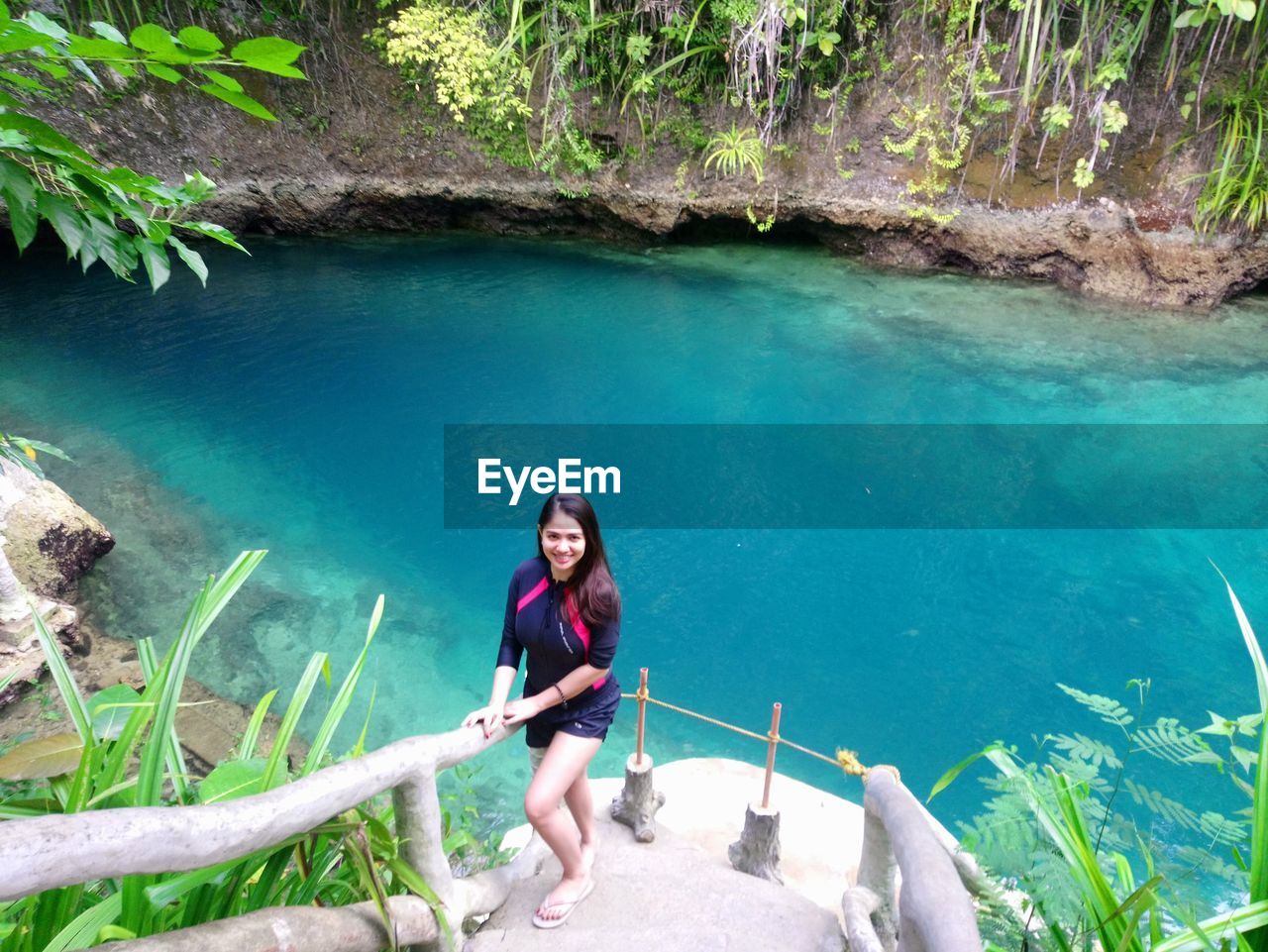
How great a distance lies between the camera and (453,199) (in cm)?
923

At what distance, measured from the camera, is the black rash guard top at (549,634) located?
1838 millimetres

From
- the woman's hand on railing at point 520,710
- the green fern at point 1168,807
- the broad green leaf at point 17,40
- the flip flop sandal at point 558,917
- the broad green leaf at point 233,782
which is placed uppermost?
the broad green leaf at point 17,40

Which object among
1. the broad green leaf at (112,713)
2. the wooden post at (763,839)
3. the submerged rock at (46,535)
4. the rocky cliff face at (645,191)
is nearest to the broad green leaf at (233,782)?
the broad green leaf at (112,713)

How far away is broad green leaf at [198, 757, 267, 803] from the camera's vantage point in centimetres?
142

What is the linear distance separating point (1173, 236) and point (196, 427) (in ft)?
28.1

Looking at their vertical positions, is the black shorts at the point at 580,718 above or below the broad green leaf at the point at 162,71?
below

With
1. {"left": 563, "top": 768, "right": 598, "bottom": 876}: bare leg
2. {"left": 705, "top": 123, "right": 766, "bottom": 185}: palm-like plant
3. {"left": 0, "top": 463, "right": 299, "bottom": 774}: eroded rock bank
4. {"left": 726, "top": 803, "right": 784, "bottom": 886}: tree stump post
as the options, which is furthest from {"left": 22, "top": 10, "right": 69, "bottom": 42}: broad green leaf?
{"left": 705, "top": 123, "right": 766, "bottom": 185}: palm-like plant

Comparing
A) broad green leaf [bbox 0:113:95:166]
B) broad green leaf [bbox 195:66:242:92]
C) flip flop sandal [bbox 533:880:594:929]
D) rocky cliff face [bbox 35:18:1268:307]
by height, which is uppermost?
broad green leaf [bbox 195:66:242:92]

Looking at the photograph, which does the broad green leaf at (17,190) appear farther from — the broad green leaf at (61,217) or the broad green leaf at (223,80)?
the broad green leaf at (223,80)

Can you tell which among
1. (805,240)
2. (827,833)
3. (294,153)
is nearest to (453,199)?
(294,153)

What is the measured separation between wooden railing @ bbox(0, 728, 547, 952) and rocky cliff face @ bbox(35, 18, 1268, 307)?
7.85 m

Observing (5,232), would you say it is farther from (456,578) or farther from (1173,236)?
(1173,236)

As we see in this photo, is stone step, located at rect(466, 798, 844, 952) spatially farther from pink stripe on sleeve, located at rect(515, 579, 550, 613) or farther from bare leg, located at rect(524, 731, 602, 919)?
pink stripe on sleeve, located at rect(515, 579, 550, 613)

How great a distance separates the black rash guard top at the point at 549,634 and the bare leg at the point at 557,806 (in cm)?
10
